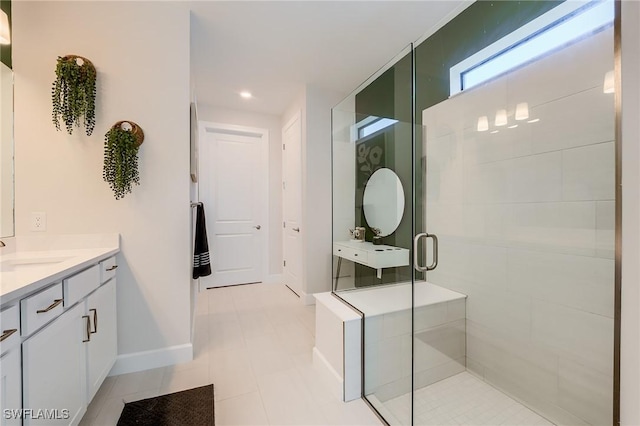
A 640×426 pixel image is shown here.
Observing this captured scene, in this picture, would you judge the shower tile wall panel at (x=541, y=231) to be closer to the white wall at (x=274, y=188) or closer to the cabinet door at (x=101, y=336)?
the cabinet door at (x=101, y=336)

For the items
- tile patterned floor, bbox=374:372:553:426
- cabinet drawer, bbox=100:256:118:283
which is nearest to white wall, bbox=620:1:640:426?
tile patterned floor, bbox=374:372:553:426

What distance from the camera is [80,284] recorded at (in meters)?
1.27

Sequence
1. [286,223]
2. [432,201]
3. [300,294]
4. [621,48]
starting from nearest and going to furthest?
1. [621,48]
2. [432,201]
3. [300,294]
4. [286,223]

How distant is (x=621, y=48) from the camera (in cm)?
73

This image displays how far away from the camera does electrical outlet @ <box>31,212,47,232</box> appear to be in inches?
65.9

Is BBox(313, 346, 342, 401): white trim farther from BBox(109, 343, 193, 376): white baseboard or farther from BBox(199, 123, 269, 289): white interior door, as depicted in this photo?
BBox(199, 123, 269, 289): white interior door

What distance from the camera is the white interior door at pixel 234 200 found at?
3.86m

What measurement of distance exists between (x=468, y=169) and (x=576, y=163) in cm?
66

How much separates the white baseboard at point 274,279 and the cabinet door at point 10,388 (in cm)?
333

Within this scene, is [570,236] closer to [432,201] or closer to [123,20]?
[432,201]

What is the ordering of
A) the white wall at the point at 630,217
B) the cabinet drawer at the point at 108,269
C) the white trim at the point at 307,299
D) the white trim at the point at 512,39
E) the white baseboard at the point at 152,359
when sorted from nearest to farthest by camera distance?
the white wall at the point at 630,217
the white trim at the point at 512,39
the cabinet drawer at the point at 108,269
the white baseboard at the point at 152,359
the white trim at the point at 307,299

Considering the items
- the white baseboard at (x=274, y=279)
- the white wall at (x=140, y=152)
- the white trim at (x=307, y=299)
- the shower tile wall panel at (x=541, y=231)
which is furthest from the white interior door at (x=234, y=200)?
the shower tile wall panel at (x=541, y=231)

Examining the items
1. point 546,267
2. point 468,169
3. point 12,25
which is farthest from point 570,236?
point 12,25

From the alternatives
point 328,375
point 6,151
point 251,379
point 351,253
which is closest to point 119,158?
point 6,151
